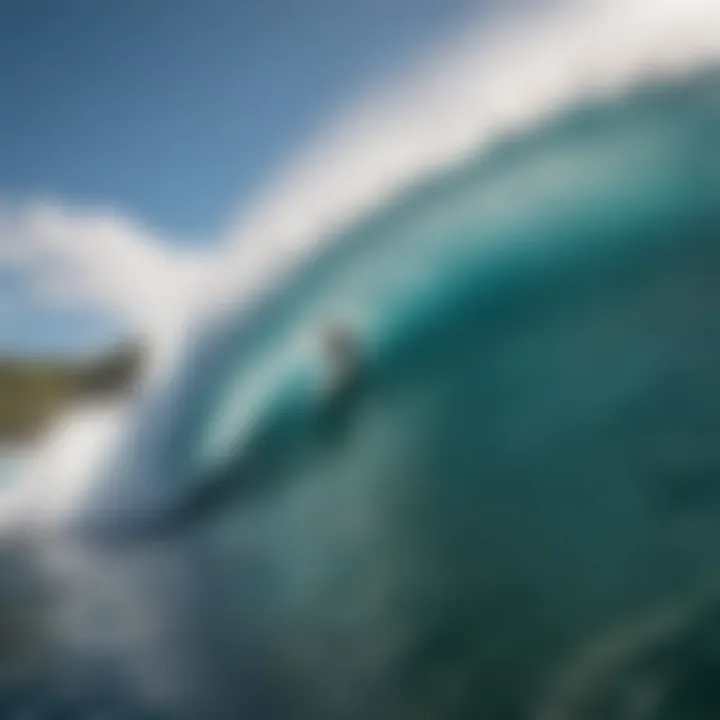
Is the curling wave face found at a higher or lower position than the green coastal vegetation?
lower

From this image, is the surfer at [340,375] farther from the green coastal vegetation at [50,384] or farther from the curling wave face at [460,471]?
the green coastal vegetation at [50,384]

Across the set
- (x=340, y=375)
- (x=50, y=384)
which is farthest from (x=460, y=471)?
(x=50, y=384)

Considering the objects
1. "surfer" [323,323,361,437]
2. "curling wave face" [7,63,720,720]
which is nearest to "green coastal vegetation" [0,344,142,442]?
"curling wave face" [7,63,720,720]

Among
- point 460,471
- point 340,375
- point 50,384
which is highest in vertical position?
point 50,384

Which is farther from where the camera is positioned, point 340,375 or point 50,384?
point 50,384

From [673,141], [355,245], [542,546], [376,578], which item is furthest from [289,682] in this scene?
[673,141]

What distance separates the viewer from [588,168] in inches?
75.0

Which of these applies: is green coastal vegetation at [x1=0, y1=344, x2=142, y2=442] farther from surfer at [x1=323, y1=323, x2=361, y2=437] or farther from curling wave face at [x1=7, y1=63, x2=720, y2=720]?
surfer at [x1=323, y1=323, x2=361, y2=437]

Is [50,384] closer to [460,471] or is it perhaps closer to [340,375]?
[340,375]

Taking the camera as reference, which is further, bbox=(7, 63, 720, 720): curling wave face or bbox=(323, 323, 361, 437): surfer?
bbox=(323, 323, 361, 437): surfer

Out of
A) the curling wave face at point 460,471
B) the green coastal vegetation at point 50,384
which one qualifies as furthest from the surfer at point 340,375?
the green coastal vegetation at point 50,384

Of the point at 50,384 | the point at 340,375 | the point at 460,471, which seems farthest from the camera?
the point at 50,384

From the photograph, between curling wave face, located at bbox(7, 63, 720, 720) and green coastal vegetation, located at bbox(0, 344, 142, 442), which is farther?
green coastal vegetation, located at bbox(0, 344, 142, 442)

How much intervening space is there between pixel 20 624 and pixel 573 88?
69.1 inches
